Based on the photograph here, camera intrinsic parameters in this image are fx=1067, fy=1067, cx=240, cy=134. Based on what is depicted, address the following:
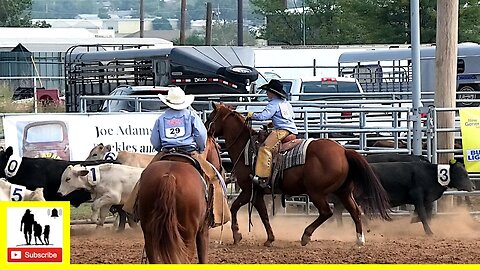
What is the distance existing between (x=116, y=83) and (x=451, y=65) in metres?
17.3

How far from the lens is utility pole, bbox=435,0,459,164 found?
51.7 feet

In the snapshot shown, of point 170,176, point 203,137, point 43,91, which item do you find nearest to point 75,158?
point 203,137

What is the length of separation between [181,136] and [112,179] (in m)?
4.31

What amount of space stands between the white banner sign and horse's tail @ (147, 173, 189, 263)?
644cm

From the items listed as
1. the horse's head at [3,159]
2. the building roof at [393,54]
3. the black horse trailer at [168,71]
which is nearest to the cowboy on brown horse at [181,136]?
the horse's head at [3,159]

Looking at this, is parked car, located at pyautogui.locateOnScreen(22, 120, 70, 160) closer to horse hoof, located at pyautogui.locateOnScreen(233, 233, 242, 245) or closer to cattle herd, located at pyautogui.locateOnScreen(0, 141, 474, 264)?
cattle herd, located at pyautogui.locateOnScreen(0, 141, 474, 264)

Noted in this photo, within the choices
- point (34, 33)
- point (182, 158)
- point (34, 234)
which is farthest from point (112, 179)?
point (34, 33)

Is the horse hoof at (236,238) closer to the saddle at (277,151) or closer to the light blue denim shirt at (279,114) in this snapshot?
the saddle at (277,151)

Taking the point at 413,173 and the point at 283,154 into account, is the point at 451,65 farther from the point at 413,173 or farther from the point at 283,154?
the point at 283,154

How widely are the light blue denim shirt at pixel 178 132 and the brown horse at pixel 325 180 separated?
343cm

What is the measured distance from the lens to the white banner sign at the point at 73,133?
14.7 metres

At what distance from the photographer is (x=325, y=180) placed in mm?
12984

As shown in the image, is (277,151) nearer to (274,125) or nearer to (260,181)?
(274,125)

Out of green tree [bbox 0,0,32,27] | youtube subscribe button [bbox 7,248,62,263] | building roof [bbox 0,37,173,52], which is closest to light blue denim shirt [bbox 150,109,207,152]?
youtube subscribe button [bbox 7,248,62,263]
